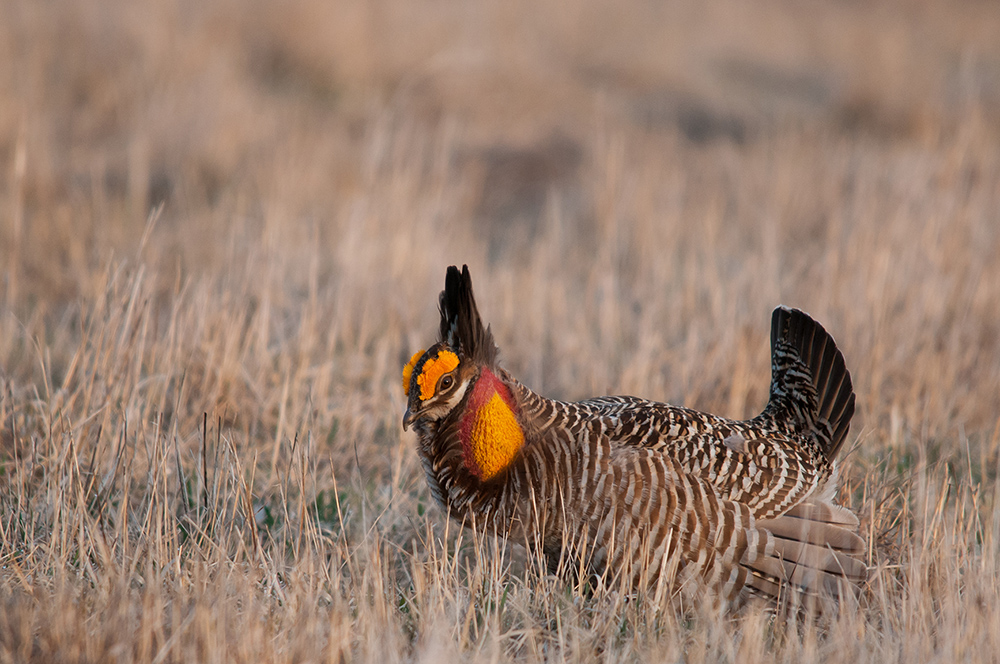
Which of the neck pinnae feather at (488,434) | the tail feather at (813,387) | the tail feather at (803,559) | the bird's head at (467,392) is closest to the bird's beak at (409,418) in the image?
the bird's head at (467,392)

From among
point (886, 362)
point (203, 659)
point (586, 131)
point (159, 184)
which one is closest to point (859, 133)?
point (586, 131)

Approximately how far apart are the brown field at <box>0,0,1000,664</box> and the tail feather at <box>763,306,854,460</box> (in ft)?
0.98

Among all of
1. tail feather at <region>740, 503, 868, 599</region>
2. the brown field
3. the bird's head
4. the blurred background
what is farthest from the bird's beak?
tail feather at <region>740, 503, 868, 599</region>

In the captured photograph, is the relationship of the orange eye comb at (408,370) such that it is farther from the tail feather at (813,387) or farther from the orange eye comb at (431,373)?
the tail feather at (813,387)

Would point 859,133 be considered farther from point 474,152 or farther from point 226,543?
point 226,543

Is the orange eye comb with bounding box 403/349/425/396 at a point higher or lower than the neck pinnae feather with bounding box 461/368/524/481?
higher

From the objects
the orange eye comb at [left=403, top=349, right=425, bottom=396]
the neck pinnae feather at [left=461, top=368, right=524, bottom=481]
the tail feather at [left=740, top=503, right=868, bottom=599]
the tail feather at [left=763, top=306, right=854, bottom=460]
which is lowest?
the tail feather at [left=740, top=503, right=868, bottom=599]

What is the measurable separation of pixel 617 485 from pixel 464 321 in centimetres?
68

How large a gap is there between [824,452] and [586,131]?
24.9ft

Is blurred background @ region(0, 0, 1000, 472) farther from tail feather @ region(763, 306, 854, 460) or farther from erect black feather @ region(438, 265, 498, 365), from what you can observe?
tail feather @ region(763, 306, 854, 460)

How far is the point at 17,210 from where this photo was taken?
4.27 meters

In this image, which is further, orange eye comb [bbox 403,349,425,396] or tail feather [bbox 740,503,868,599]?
orange eye comb [bbox 403,349,425,396]

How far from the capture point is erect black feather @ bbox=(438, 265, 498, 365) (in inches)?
112

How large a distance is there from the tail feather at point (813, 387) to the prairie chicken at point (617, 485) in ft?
1.07
